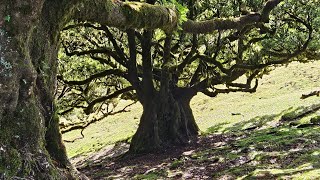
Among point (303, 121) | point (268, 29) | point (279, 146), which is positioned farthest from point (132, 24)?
point (303, 121)

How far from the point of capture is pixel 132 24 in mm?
9656

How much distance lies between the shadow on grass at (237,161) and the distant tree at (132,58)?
5.69 ft

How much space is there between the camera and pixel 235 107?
34.4 meters

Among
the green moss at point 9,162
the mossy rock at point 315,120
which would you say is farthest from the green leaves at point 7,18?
the mossy rock at point 315,120

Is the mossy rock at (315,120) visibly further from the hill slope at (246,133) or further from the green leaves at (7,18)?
the green leaves at (7,18)

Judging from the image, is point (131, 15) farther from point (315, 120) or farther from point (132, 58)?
point (315, 120)

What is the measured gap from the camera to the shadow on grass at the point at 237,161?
10.5 meters

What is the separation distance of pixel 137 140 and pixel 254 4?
27.5 feet

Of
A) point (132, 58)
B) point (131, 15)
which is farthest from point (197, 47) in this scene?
point (131, 15)

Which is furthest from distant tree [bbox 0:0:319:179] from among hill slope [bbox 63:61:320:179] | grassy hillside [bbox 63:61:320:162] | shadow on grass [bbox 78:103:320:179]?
grassy hillside [bbox 63:61:320:162]

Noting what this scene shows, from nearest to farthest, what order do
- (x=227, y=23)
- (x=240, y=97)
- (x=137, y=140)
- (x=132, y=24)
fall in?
(x=132, y=24)
(x=227, y=23)
(x=137, y=140)
(x=240, y=97)

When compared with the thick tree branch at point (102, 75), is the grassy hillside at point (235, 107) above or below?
below

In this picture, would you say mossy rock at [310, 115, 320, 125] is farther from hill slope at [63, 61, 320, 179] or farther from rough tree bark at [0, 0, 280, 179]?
rough tree bark at [0, 0, 280, 179]

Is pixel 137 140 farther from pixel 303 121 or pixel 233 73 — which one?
pixel 303 121
